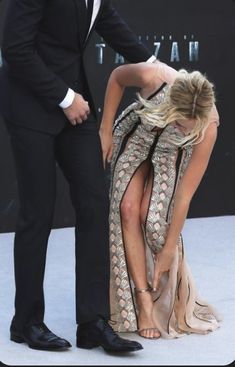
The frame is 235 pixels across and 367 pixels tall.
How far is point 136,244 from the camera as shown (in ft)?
14.9

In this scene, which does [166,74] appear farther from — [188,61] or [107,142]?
[188,61]

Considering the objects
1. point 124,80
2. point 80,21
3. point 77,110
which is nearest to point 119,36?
point 124,80

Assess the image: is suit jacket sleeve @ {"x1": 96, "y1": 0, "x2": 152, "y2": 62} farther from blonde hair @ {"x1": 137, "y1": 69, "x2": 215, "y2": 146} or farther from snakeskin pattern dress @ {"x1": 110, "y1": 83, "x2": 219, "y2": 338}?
blonde hair @ {"x1": 137, "y1": 69, "x2": 215, "y2": 146}

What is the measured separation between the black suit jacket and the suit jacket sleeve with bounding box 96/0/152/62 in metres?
0.19

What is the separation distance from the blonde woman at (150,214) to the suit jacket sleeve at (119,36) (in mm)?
61

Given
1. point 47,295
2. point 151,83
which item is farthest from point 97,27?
point 47,295

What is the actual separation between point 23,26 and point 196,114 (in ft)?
2.57

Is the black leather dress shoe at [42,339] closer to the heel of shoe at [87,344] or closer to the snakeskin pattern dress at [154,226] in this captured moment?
the heel of shoe at [87,344]

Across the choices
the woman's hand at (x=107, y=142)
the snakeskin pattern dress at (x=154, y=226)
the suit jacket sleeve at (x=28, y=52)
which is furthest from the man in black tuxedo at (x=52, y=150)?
the woman's hand at (x=107, y=142)

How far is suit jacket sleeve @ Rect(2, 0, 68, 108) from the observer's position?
3.96 metres

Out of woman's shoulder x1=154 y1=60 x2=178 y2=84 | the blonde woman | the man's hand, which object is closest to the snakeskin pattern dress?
the blonde woman

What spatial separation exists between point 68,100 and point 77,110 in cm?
6

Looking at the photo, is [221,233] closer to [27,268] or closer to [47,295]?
[47,295]

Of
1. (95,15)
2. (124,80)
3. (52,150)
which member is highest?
(95,15)
